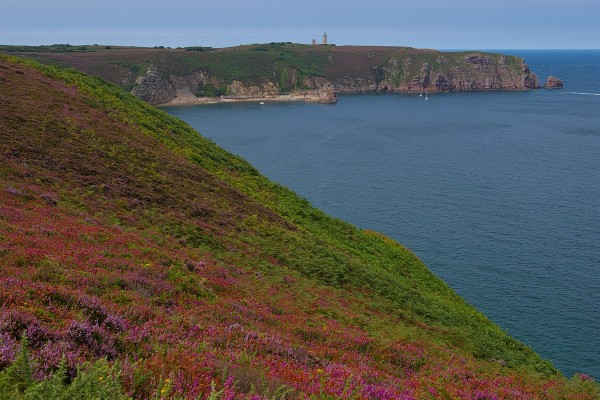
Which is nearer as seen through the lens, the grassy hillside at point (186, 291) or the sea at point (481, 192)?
the grassy hillside at point (186, 291)

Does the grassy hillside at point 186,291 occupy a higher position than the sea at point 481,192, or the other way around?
the grassy hillside at point 186,291

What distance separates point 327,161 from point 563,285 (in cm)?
5850

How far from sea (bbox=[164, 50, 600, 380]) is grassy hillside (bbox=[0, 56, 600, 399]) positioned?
1179 centimetres

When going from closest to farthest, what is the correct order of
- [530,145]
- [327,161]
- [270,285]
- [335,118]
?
[270,285]
[327,161]
[530,145]
[335,118]

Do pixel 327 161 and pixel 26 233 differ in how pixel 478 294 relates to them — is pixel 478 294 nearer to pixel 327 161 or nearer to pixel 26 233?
pixel 26 233

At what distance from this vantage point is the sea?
45188 millimetres

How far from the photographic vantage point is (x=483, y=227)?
63.2 meters

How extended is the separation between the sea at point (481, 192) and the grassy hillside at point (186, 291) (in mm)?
11787

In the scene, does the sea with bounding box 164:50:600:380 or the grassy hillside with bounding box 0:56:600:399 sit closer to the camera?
the grassy hillside with bounding box 0:56:600:399

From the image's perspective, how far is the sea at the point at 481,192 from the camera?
45188 millimetres

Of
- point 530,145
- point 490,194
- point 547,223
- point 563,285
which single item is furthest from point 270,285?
point 530,145

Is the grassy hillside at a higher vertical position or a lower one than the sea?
higher

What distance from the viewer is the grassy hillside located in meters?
8.30

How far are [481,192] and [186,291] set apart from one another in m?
71.2
